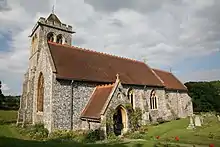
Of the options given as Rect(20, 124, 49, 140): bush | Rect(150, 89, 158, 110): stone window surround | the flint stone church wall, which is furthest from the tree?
Rect(20, 124, 49, 140): bush

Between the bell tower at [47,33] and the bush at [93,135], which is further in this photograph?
the bell tower at [47,33]

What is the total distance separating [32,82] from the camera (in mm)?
22969

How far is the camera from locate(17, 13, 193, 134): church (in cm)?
1712

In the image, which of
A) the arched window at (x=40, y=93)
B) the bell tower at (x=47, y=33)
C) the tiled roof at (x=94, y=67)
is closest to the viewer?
the tiled roof at (x=94, y=67)

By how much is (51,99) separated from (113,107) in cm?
539

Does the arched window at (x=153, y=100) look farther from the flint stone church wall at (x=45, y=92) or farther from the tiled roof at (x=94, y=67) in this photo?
the flint stone church wall at (x=45, y=92)

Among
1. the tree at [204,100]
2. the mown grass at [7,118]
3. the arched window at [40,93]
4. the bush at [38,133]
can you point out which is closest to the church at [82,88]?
the arched window at [40,93]

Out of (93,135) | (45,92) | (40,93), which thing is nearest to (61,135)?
(93,135)

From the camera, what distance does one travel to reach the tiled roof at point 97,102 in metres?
16.7

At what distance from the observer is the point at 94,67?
852 inches

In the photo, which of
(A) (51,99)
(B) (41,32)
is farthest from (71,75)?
(B) (41,32)

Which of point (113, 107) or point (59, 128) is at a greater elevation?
point (113, 107)

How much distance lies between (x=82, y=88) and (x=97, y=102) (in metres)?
2.21

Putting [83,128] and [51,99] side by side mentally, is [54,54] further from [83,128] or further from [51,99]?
[83,128]
